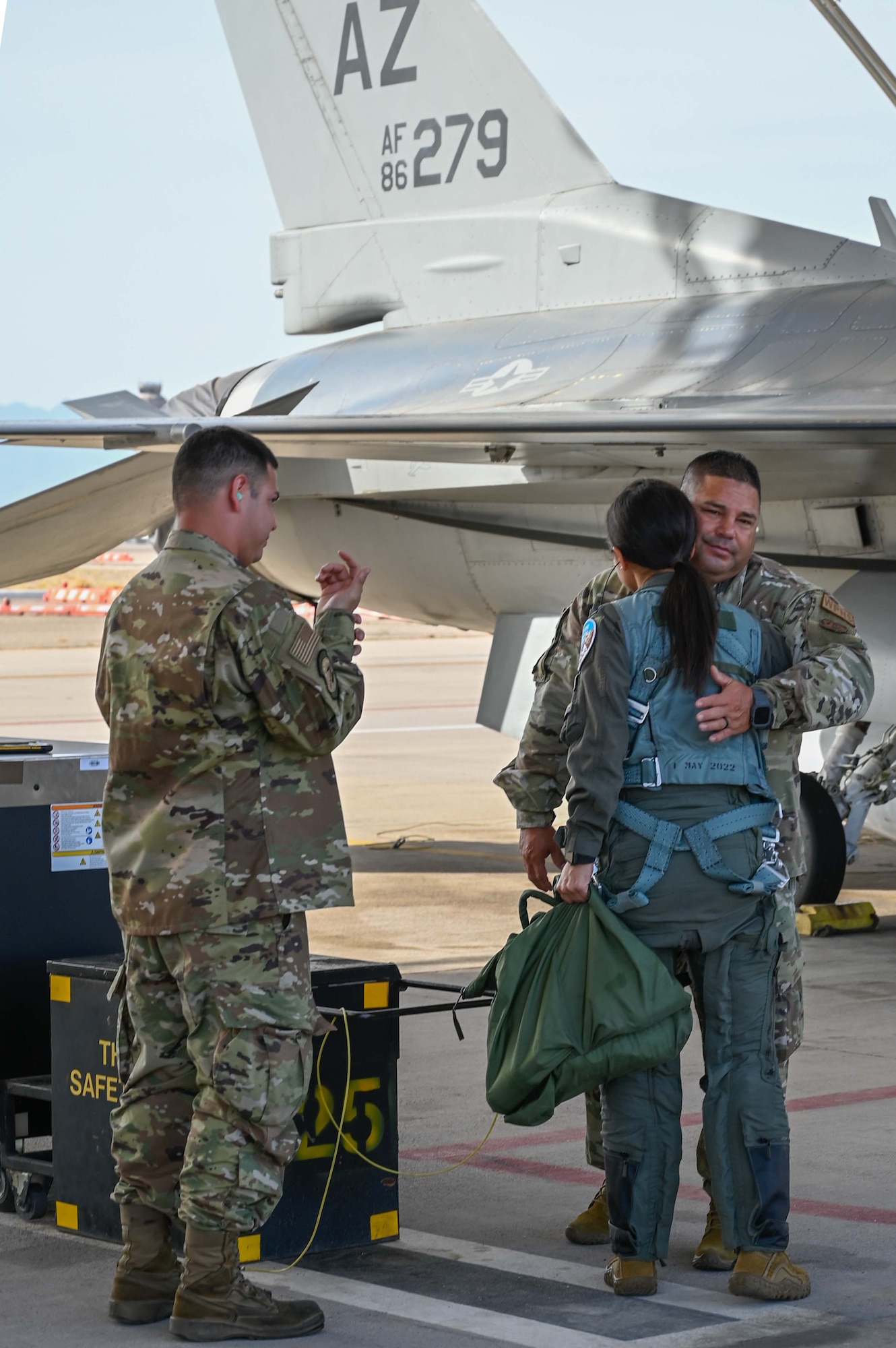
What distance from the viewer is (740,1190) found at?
3.90 metres

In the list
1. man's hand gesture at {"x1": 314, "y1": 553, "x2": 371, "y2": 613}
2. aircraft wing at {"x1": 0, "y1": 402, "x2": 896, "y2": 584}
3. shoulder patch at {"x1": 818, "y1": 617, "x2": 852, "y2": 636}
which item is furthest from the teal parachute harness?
aircraft wing at {"x1": 0, "y1": 402, "x2": 896, "y2": 584}

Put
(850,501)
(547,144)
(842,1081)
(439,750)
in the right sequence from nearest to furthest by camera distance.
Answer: (842,1081)
(850,501)
(547,144)
(439,750)

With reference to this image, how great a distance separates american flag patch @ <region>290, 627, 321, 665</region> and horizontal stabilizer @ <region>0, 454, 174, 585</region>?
22.2 ft

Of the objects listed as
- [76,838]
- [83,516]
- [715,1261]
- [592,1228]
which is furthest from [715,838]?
[83,516]

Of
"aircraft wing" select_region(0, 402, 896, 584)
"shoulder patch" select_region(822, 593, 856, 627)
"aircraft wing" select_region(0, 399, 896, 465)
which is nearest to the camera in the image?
"shoulder patch" select_region(822, 593, 856, 627)

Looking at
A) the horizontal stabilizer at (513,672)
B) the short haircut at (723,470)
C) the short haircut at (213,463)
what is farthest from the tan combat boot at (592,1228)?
the horizontal stabilizer at (513,672)

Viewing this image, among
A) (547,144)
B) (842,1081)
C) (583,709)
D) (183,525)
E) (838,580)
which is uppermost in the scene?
(547,144)

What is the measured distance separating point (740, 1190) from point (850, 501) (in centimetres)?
577

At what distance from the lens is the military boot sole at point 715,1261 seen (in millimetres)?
4121

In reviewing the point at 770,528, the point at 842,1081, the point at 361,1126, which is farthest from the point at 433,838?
the point at 361,1126

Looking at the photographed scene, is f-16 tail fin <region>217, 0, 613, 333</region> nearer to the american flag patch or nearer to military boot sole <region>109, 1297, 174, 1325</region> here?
the american flag patch

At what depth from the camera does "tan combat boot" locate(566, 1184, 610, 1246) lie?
438 centimetres

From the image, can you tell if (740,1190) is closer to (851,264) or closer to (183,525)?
(183,525)

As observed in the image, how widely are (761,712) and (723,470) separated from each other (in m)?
0.65
